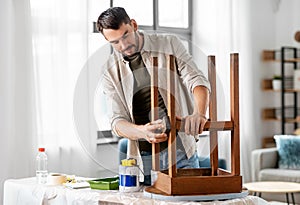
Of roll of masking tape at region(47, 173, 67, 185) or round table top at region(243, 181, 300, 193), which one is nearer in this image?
roll of masking tape at region(47, 173, 67, 185)

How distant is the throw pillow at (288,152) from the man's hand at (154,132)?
3867mm

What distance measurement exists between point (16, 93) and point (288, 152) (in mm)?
2664

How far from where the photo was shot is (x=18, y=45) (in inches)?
180

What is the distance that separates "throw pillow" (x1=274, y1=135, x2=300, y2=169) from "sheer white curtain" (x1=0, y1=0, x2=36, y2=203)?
245 centimetres

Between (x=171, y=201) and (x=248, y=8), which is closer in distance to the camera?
(x=171, y=201)

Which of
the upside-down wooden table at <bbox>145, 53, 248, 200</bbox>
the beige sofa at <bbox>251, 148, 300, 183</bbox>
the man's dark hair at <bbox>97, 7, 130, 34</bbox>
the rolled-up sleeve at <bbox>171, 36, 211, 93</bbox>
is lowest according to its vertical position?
the beige sofa at <bbox>251, 148, 300, 183</bbox>

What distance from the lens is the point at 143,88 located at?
7.49 ft

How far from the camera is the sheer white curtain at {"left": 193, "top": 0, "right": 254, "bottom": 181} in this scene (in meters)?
6.22

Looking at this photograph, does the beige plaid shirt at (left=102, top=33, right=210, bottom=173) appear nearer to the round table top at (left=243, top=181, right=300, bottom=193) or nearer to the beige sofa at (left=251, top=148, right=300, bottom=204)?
the round table top at (left=243, top=181, right=300, bottom=193)

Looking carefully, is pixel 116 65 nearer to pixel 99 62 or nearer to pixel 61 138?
pixel 99 62

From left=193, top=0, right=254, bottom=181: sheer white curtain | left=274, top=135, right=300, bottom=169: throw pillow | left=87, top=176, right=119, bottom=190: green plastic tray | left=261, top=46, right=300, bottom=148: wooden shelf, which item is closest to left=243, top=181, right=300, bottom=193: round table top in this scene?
left=274, top=135, right=300, bottom=169: throw pillow

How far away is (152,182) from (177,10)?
13.1 ft

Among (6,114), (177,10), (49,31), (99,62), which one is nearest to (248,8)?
(177,10)

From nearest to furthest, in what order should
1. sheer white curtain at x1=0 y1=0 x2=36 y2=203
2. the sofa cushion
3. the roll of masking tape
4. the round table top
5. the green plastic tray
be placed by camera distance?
the green plastic tray
the roll of masking tape
sheer white curtain at x1=0 y1=0 x2=36 y2=203
the round table top
the sofa cushion
